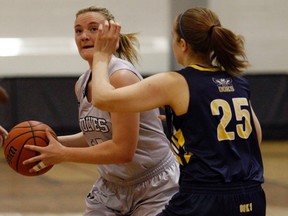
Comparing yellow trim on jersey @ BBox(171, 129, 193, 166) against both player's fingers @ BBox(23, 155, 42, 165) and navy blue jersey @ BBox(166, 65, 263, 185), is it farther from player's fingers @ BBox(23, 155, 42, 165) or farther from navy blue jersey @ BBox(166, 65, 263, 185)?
player's fingers @ BBox(23, 155, 42, 165)

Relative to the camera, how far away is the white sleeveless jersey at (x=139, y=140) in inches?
122

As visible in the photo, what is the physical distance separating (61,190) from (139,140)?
3475 mm

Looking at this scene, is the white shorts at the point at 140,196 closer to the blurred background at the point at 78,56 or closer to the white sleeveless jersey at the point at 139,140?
the white sleeveless jersey at the point at 139,140

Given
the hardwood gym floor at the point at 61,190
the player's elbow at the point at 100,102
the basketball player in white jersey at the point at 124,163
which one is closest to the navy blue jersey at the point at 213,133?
the player's elbow at the point at 100,102

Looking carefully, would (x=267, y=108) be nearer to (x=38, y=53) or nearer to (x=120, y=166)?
(x=38, y=53)

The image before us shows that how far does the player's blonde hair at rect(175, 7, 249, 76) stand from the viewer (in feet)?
8.70

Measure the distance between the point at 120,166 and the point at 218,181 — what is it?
0.72 m

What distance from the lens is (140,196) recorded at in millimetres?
3164

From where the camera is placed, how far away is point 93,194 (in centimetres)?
330

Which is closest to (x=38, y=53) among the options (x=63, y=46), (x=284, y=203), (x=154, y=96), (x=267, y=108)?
(x=63, y=46)

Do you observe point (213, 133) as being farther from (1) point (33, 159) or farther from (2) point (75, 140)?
(2) point (75, 140)

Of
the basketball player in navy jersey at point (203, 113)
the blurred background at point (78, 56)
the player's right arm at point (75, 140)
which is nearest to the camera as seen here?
the basketball player in navy jersey at point (203, 113)

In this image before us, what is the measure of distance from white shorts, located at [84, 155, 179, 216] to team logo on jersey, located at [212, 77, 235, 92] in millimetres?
686

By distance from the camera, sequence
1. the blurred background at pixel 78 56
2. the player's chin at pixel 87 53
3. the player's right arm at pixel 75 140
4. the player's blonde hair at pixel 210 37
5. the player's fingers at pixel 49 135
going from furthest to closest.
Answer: the blurred background at pixel 78 56 → the player's right arm at pixel 75 140 → the player's chin at pixel 87 53 → the player's fingers at pixel 49 135 → the player's blonde hair at pixel 210 37
